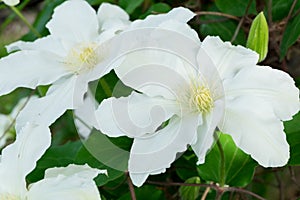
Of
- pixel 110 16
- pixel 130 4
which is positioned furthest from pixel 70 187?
pixel 130 4

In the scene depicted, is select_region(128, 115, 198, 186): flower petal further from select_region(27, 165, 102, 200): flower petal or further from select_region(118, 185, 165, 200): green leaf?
select_region(118, 185, 165, 200): green leaf

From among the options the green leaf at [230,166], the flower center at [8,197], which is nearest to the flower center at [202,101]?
the green leaf at [230,166]

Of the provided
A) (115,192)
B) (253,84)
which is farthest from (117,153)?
(253,84)

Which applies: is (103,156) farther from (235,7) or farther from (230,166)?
(235,7)

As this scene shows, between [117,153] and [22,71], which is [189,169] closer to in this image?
[117,153]

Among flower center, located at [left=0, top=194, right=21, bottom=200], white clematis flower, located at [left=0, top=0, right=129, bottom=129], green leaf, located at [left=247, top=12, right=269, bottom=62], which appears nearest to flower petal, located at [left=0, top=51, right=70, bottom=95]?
white clematis flower, located at [left=0, top=0, right=129, bottom=129]

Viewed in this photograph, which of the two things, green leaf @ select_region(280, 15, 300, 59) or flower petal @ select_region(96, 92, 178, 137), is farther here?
green leaf @ select_region(280, 15, 300, 59)
